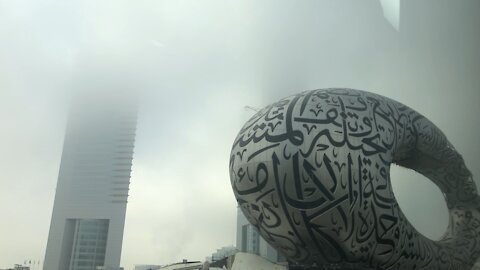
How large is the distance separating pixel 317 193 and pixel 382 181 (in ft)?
7.72

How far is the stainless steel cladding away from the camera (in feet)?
42.0

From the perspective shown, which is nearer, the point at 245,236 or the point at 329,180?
→ the point at 329,180

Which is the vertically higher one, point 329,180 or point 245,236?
point 329,180

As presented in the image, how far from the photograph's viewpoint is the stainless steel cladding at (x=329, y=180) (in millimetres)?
12815

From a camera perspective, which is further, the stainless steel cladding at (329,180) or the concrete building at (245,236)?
the concrete building at (245,236)

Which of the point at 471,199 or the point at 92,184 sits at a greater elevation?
the point at 92,184

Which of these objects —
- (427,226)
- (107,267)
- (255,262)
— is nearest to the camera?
(255,262)

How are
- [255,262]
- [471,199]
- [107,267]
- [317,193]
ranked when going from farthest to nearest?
1. [107,267]
2. [255,262]
3. [471,199]
4. [317,193]

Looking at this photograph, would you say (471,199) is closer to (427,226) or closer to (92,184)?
(427,226)

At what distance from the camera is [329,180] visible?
1272 cm

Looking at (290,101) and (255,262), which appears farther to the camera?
(255,262)

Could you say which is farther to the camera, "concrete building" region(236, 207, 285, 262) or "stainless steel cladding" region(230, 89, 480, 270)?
"concrete building" region(236, 207, 285, 262)

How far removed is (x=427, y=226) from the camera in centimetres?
3145

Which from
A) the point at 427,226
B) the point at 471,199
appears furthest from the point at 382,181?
the point at 427,226
